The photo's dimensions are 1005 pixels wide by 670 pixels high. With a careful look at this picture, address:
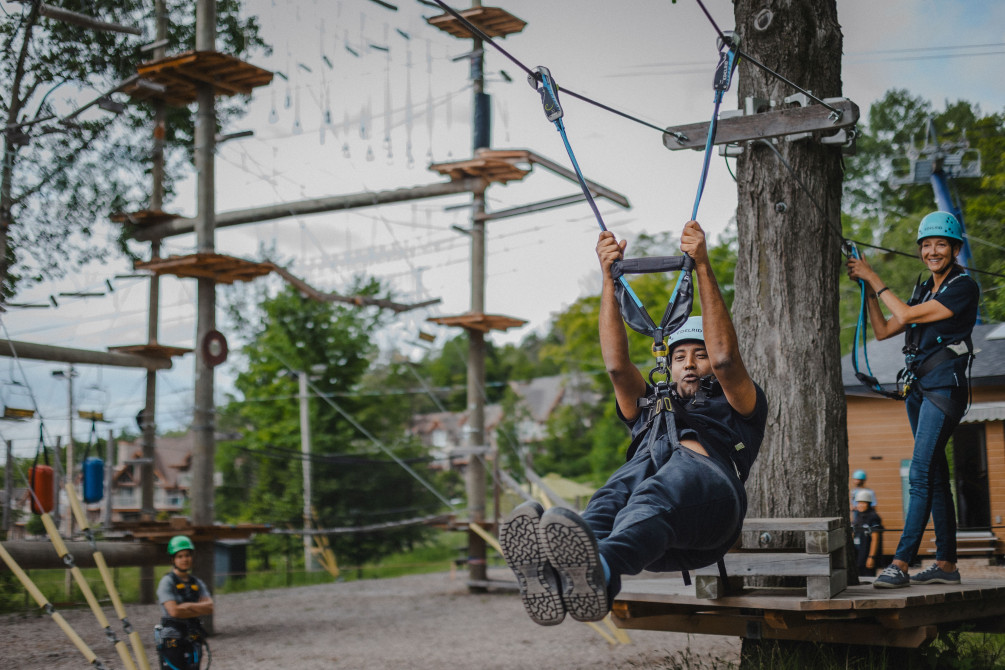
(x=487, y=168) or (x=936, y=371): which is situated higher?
(x=487, y=168)

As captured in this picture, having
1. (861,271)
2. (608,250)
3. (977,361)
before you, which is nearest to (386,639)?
(861,271)

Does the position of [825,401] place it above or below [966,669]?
above

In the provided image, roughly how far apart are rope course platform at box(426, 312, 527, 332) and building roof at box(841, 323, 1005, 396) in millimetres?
4909

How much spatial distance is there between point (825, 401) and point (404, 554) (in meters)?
23.5

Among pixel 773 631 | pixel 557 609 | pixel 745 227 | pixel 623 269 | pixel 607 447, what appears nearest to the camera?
pixel 557 609

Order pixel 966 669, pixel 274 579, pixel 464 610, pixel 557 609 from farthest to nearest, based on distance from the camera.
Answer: pixel 274 579
pixel 464 610
pixel 966 669
pixel 557 609

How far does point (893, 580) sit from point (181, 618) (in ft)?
16.8

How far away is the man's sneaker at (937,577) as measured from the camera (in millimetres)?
5395

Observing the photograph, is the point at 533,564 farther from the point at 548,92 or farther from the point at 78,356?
the point at 78,356

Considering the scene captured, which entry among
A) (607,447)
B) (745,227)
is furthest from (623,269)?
(607,447)

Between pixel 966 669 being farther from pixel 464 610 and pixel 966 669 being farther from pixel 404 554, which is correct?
pixel 404 554

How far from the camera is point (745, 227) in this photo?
6.21 metres

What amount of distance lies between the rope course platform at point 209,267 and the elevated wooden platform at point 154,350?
1.36m

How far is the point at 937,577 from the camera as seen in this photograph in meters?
5.44
